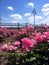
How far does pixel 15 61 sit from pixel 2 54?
82cm

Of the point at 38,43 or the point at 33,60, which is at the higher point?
the point at 38,43

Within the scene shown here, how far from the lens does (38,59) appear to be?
427cm

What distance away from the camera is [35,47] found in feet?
15.1

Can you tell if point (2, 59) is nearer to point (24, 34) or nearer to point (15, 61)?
point (15, 61)

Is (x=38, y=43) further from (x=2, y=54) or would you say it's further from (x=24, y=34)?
(x=24, y=34)

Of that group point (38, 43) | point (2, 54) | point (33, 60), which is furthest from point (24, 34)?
point (33, 60)

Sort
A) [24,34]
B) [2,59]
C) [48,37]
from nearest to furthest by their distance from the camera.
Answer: [48,37] < [2,59] < [24,34]

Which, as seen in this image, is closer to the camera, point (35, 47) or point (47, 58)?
point (47, 58)

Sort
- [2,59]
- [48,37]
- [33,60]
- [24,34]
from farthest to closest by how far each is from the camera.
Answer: [24,34] → [2,59] → [48,37] → [33,60]

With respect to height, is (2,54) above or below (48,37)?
below

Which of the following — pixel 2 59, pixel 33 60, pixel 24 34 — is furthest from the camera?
pixel 24 34

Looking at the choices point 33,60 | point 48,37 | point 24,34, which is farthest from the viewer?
point 24,34

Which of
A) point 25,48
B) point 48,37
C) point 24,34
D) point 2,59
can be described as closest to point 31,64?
point 25,48

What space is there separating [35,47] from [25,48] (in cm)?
26
